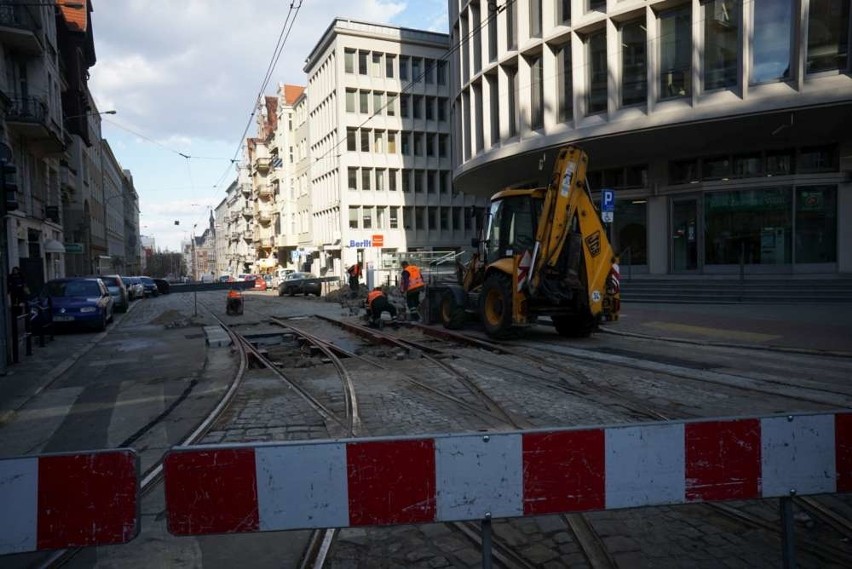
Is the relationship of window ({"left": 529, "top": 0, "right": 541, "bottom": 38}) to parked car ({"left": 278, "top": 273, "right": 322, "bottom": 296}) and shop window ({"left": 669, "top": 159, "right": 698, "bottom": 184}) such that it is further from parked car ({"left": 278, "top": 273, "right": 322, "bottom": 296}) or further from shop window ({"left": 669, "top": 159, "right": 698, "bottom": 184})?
parked car ({"left": 278, "top": 273, "right": 322, "bottom": 296})

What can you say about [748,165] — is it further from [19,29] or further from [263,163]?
[263,163]

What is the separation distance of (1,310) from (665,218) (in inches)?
839

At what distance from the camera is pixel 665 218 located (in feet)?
75.1

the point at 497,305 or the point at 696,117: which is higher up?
the point at 696,117

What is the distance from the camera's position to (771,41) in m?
18.3

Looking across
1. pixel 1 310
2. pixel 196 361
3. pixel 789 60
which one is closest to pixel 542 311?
pixel 196 361

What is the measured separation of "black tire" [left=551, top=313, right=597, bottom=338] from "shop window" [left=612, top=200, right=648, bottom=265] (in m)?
12.4

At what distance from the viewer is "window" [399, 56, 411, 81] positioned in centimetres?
5181

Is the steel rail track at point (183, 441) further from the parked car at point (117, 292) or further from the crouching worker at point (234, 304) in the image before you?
the parked car at point (117, 292)

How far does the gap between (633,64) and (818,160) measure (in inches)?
277

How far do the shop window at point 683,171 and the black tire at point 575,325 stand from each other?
Answer: 508 inches

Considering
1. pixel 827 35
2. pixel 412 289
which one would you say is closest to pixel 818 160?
pixel 827 35

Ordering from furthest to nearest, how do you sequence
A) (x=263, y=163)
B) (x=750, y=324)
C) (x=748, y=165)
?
(x=263, y=163) < (x=748, y=165) < (x=750, y=324)

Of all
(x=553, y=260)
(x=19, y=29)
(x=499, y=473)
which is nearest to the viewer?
(x=499, y=473)
